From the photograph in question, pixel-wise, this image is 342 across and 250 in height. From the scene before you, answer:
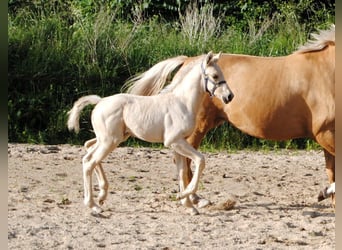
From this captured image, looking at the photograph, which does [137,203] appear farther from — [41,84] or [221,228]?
[41,84]

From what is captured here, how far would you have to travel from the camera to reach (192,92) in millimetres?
6086

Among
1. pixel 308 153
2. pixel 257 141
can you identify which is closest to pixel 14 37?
pixel 257 141

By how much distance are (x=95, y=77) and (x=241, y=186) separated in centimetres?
442

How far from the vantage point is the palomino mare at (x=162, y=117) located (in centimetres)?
597

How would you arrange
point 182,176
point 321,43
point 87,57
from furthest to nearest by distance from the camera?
point 87,57, point 321,43, point 182,176

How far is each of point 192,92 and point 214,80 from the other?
23 centimetres

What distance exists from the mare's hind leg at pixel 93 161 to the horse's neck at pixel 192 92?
701 millimetres

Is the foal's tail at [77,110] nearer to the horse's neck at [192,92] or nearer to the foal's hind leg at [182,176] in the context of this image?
the horse's neck at [192,92]

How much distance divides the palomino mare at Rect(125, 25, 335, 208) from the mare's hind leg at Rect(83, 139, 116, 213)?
75 centimetres

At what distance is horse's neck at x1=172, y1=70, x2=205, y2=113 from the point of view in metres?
6.06

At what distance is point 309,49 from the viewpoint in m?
6.54

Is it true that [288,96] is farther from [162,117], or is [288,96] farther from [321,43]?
[162,117]

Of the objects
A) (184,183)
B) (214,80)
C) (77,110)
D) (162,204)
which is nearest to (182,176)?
(184,183)

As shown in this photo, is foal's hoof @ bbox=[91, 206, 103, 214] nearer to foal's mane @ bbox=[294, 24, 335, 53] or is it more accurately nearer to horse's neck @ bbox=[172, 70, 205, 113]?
horse's neck @ bbox=[172, 70, 205, 113]
